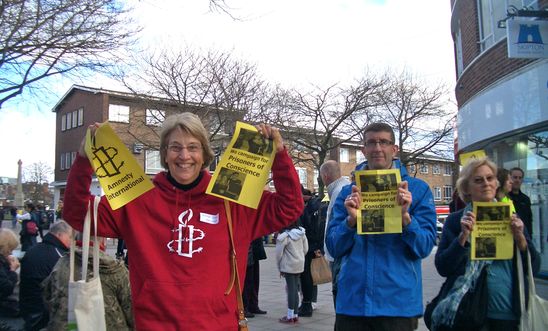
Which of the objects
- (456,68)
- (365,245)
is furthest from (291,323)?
(456,68)

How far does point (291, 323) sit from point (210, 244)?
5.41 meters

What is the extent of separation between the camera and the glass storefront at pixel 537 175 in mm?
11055

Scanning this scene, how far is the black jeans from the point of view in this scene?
3113mm

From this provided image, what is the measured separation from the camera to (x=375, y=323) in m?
3.16

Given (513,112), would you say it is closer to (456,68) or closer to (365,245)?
(456,68)

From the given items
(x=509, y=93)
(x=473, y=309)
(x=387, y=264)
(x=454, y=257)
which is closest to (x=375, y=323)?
(x=387, y=264)

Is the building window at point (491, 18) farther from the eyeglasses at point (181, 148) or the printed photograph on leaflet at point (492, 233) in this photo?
the eyeglasses at point (181, 148)

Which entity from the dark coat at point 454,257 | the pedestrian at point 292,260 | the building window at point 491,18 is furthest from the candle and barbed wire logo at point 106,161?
the building window at point 491,18

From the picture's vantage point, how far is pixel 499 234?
3.47 m

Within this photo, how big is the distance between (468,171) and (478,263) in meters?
0.69

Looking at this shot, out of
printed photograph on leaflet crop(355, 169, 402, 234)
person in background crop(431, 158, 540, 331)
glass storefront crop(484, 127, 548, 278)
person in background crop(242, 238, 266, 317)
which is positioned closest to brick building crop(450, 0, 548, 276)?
glass storefront crop(484, 127, 548, 278)

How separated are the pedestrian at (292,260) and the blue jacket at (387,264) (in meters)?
4.37

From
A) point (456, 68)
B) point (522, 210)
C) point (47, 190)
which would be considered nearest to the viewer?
point (522, 210)

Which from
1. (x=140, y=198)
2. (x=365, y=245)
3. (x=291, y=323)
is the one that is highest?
(x=140, y=198)
